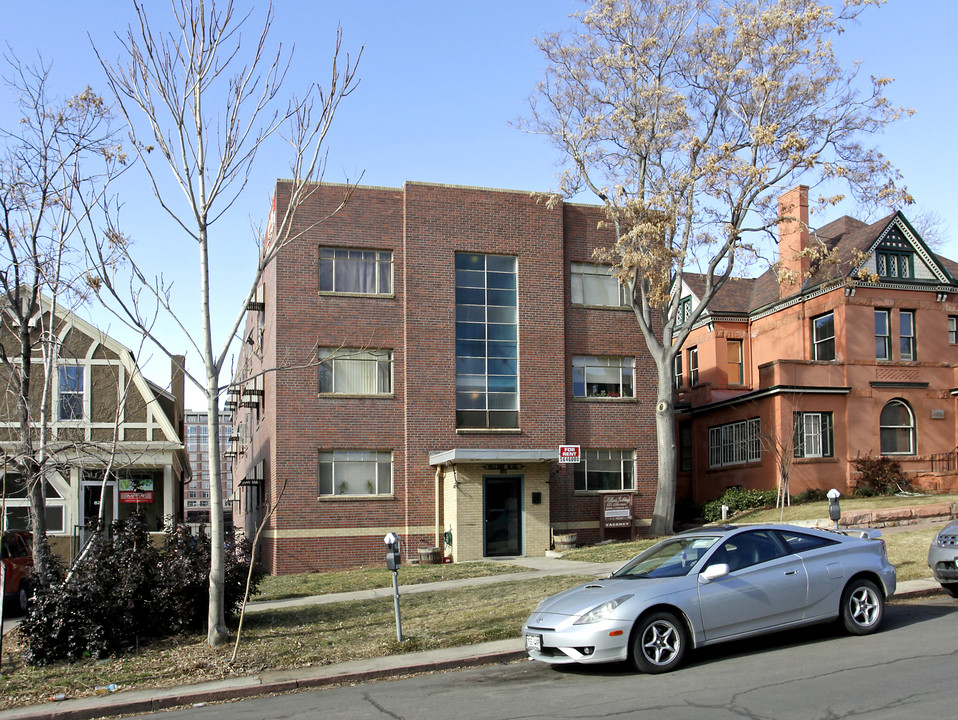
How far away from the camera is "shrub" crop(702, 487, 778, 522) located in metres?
28.1

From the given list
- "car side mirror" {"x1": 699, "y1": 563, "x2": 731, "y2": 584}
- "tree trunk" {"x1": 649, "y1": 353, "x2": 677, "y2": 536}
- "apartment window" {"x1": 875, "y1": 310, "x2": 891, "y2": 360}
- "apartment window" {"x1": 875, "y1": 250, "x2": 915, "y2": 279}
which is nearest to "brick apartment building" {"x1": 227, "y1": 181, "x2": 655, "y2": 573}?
"tree trunk" {"x1": 649, "y1": 353, "x2": 677, "y2": 536}

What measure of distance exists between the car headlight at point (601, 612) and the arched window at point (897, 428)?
2391 cm

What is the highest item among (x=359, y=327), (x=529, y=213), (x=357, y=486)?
(x=529, y=213)

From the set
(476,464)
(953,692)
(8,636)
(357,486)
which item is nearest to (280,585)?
(357,486)

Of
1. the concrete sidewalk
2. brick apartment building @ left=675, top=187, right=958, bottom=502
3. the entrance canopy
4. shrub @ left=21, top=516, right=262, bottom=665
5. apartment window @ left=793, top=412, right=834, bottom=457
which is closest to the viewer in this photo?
the concrete sidewalk

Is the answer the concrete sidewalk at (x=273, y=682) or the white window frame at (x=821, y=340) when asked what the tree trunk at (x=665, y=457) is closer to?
the white window frame at (x=821, y=340)

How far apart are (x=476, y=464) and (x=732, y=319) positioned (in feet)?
52.4

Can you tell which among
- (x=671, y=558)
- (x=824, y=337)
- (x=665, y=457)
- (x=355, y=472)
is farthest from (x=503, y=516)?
(x=671, y=558)

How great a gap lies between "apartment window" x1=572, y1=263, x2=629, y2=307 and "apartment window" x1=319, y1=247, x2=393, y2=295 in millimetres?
5700

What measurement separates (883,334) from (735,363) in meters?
6.82

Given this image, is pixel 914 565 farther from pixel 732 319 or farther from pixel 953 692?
pixel 732 319

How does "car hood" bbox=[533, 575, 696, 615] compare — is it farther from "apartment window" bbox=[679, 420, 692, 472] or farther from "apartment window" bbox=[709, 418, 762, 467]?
"apartment window" bbox=[679, 420, 692, 472]

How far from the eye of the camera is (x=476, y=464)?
24.8m

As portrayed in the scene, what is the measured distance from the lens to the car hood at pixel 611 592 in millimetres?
9250
